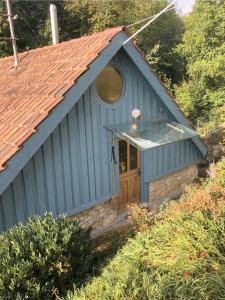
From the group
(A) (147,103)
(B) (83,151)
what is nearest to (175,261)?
(B) (83,151)

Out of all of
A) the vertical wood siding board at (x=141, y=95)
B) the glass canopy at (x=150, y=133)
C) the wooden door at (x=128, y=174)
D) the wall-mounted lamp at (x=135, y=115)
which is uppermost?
the vertical wood siding board at (x=141, y=95)

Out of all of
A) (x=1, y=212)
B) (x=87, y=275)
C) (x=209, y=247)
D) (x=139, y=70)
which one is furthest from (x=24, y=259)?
(x=139, y=70)

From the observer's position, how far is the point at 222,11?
14.5 metres

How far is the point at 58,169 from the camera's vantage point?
699 cm

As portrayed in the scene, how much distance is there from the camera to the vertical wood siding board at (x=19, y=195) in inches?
246

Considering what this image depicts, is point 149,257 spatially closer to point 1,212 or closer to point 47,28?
point 1,212

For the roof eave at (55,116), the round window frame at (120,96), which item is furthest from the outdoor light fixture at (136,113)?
the roof eave at (55,116)

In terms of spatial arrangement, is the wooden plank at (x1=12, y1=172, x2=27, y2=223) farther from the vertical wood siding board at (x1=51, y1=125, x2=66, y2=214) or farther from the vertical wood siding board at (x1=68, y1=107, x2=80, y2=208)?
the vertical wood siding board at (x1=68, y1=107, x2=80, y2=208)

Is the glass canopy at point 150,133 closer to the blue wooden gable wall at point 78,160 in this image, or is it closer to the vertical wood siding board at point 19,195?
the blue wooden gable wall at point 78,160

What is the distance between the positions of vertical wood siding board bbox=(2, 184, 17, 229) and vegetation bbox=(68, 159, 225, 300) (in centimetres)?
239

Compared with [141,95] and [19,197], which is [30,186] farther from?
[141,95]

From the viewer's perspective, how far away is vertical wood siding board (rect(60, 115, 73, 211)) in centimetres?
693

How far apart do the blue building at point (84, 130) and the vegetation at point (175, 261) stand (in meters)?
2.39

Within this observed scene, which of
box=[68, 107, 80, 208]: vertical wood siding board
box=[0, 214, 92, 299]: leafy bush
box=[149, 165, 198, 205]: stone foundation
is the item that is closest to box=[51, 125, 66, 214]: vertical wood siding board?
box=[68, 107, 80, 208]: vertical wood siding board
